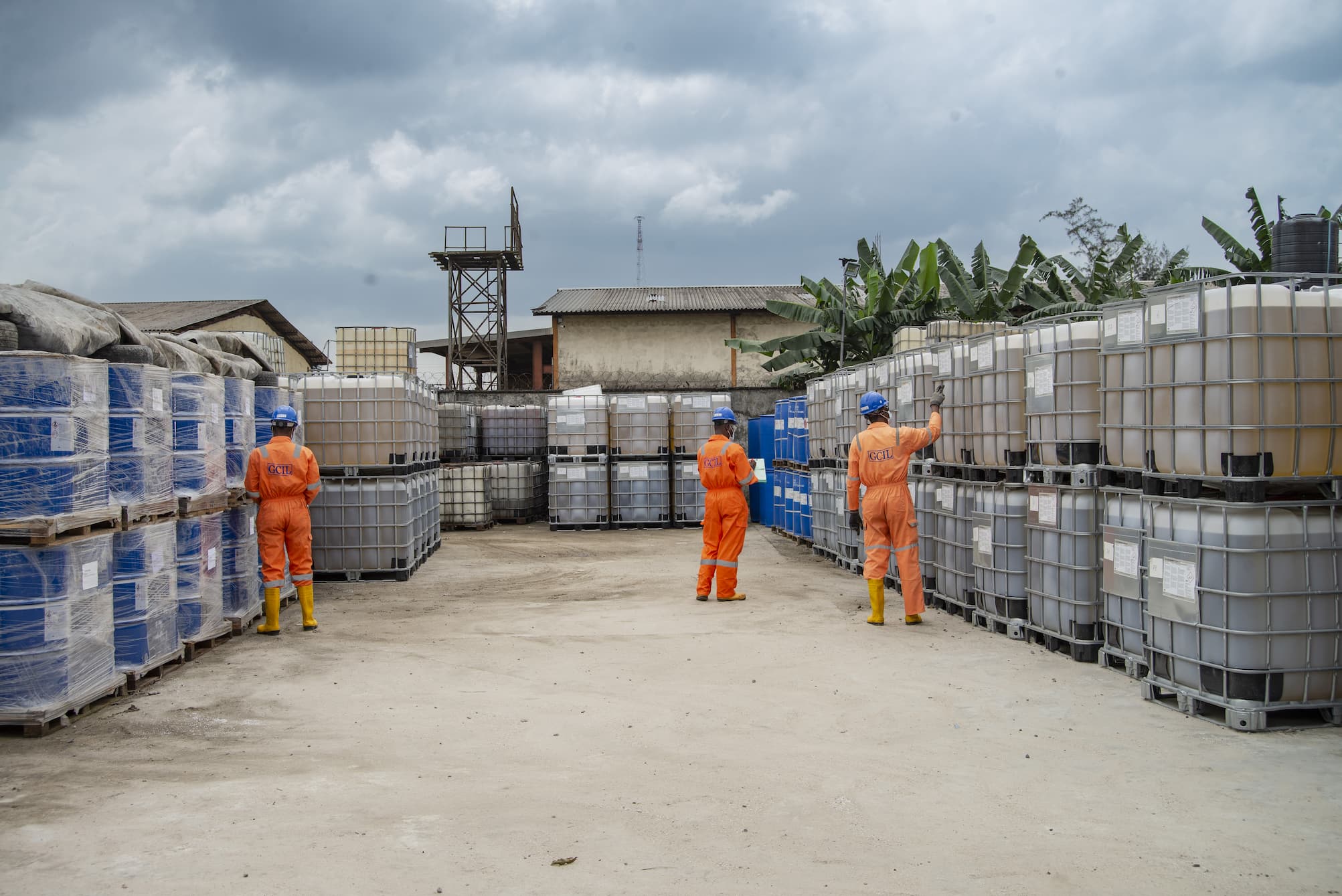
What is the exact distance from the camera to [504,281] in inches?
1481

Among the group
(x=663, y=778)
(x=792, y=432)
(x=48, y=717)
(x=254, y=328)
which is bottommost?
(x=663, y=778)

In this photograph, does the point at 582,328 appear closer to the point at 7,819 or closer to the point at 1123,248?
the point at 1123,248

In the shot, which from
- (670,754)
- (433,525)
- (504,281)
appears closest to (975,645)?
(670,754)

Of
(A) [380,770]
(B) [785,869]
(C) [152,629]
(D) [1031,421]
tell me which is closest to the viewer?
(B) [785,869]

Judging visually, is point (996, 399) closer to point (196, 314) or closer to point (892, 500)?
point (892, 500)

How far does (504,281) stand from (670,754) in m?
33.6

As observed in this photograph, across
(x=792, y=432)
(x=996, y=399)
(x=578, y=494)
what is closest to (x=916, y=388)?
(x=996, y=399)

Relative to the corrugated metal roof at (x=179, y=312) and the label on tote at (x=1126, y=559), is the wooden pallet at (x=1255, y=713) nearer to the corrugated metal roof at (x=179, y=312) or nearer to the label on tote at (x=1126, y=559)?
the label on tote at (x=1126, y=559)

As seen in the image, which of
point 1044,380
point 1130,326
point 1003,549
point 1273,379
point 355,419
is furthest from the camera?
point 355,419

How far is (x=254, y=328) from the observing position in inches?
1272

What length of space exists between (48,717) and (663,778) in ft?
12.9

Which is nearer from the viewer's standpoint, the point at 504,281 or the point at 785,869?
the point at 785,869

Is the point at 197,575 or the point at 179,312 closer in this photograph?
the point at 197,575

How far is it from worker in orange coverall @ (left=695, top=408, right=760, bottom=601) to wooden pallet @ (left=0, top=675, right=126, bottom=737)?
Result: 5.88 m
